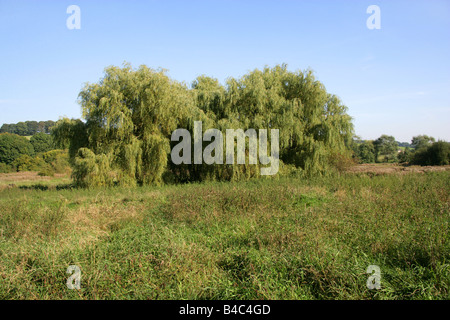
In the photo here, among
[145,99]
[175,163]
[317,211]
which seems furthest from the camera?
[175,163]

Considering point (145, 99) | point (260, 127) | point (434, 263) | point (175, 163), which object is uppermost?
point (145, 99)

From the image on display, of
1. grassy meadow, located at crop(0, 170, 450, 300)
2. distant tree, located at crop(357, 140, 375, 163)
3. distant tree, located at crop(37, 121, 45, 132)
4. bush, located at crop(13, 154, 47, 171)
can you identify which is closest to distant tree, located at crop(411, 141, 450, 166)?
distant tree, located at crop(357, 140, 375, 163)

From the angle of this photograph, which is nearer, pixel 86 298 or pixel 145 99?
pixel 86 298

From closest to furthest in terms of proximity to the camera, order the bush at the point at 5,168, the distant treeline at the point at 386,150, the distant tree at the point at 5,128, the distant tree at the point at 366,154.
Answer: the bush at the point at 5,168
the distant treeline at the point at 386,150
the distant tree at the point at 366,154
the distant tree at the point at 5,128

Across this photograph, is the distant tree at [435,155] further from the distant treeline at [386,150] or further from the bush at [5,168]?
the bush at [5,168]

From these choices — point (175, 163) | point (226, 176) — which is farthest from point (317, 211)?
point (175, 163)

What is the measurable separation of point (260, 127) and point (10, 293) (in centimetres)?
1468

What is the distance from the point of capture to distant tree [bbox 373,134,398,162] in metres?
63.3

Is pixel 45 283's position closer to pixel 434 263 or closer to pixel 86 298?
pixel 86 298

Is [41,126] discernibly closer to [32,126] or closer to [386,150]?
[32,126]

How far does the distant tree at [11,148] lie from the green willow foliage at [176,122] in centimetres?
4359

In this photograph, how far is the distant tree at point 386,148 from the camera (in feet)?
208

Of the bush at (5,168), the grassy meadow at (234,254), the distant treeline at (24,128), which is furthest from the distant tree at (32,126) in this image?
the grassy meadow at (234,254)
